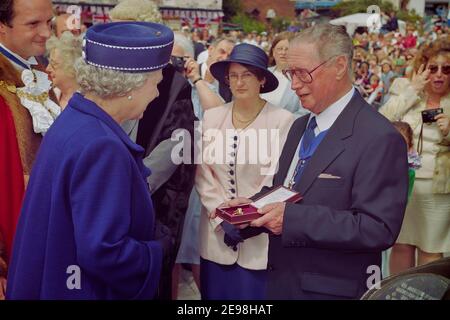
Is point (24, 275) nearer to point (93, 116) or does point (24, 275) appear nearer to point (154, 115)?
point (93, 116)

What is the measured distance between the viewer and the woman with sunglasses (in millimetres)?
3918

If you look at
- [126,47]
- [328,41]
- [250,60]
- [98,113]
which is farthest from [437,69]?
[98,113]

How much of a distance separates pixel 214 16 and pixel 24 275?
35327mm

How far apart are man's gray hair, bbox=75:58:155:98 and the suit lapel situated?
738 mm

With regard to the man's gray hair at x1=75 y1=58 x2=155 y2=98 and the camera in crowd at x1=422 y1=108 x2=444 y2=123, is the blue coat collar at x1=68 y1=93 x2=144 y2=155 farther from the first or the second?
the camera in crowd at x1=422 y1=108 x2=444 y2=123

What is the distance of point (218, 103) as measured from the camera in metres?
3.87

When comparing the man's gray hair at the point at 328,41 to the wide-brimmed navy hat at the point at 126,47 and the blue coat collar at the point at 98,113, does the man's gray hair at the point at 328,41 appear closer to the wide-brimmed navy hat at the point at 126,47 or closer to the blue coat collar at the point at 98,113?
the wide-brimmed navy hat at the point at 126,47

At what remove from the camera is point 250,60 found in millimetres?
3248

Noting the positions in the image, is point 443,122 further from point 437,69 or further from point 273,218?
point 273,218

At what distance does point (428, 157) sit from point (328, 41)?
79.6 inches

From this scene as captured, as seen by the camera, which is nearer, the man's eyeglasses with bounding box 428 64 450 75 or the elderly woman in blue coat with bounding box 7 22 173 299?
the elderly woman in blue coat with bounding box 7 22 173 299

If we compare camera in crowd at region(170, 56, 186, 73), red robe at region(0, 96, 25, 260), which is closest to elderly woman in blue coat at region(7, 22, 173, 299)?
red robe at region(0, 96, 25, 260)

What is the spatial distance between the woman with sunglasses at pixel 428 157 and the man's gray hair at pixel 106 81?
257cm
